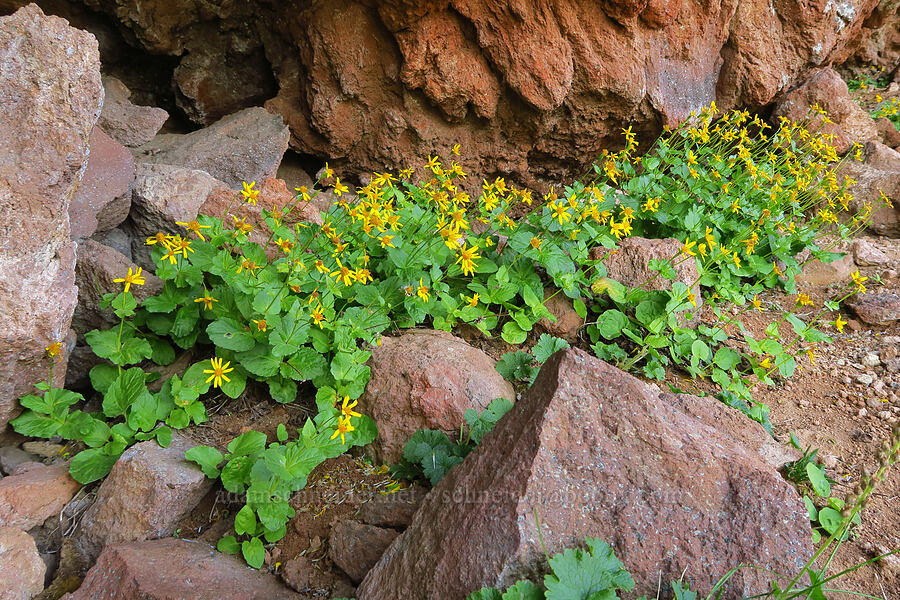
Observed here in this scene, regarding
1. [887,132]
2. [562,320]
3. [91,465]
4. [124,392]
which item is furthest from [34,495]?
[887,132]

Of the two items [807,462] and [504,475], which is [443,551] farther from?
[807,462]

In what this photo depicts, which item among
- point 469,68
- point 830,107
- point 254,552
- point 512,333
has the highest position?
point 830,107

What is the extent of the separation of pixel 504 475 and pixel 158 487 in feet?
4.29

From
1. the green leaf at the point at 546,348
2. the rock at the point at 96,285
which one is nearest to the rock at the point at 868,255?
the green leaf at the point at 546,348

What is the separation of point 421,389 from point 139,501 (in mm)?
1124

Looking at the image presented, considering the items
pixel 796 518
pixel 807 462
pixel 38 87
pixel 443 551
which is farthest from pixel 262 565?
pixel 807 462

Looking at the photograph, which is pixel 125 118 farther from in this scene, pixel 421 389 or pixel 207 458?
pixel 421 389

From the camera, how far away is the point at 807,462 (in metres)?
2.38

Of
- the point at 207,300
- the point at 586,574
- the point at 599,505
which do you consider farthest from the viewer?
the point at 207,300

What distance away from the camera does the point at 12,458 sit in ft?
7.83

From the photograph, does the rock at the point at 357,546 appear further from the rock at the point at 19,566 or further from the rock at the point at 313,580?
the rock at the point at 19,566

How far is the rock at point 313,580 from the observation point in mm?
1875

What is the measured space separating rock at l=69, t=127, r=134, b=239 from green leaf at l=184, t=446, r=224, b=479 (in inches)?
55.7

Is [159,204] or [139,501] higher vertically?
[159,204]
